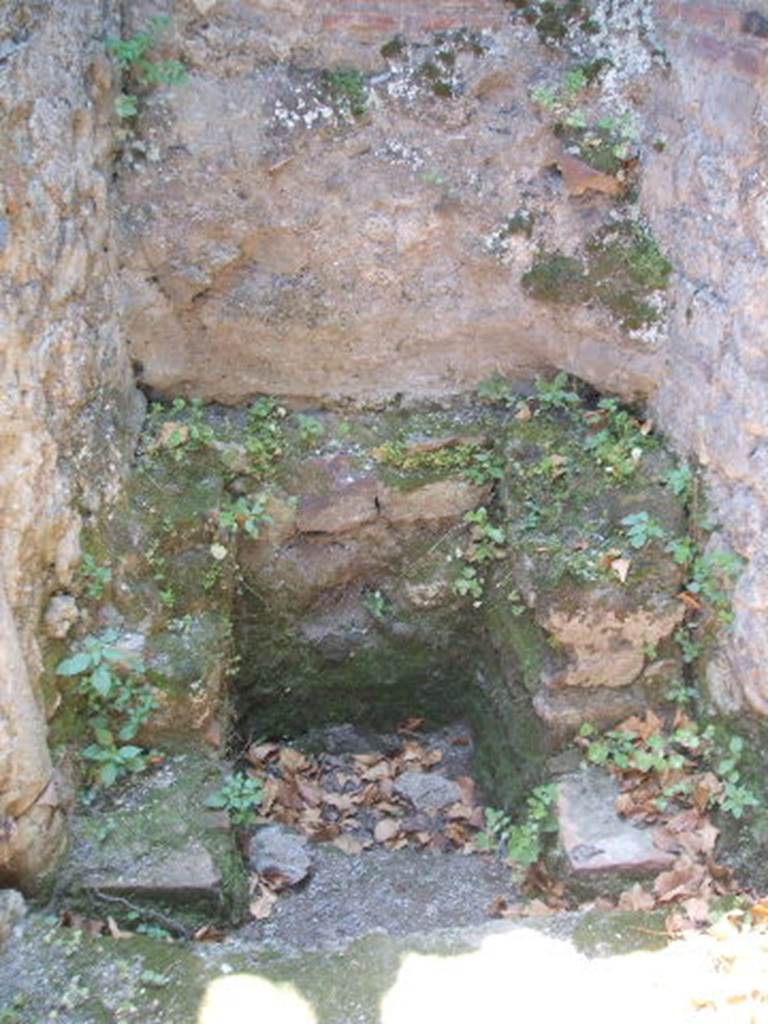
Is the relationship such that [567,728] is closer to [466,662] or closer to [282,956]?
[466,662]

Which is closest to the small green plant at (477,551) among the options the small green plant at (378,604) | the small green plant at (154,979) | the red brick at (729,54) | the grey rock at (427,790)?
the small green plant at (378,604)

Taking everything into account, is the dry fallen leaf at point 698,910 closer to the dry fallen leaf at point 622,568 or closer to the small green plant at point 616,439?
the dry fallen leaf at point 622,568

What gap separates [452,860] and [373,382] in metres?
1.70

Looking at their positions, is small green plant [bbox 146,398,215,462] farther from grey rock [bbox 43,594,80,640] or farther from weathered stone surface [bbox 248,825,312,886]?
weathered stone surface [bbox 248,825,312,886]

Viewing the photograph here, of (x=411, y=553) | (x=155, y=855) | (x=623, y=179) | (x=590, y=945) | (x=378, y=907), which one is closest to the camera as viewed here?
(x=590, y=945)

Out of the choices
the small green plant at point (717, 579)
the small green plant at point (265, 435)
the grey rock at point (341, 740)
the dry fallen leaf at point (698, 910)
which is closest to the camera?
the dry fallen leaf at point (698, 910)

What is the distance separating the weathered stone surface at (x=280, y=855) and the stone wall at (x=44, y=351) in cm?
72

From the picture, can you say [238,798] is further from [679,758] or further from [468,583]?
[679,758]

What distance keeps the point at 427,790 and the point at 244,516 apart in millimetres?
1205

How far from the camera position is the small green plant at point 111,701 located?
3271mm

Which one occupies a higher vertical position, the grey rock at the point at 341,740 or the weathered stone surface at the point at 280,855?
the weathered stone surface at the point at 280,855

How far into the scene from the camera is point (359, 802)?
13.0 ft

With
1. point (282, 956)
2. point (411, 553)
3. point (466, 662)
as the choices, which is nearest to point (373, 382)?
point (411, 553)

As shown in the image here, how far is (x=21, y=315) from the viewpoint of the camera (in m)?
2.96
